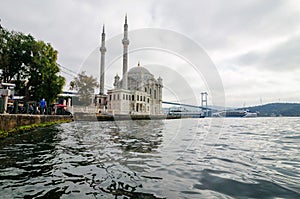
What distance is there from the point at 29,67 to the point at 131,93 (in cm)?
3719

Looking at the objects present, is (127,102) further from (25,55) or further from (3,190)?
(3,190)

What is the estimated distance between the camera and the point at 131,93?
2218 inches

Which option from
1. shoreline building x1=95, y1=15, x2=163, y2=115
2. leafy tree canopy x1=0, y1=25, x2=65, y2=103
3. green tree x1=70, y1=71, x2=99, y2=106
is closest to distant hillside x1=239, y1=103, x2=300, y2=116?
shoreline building x1=95, y1=15, x2=163, y2=115

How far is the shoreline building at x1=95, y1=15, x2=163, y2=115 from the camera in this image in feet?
170

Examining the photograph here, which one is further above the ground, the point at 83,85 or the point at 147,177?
the point at 83,85

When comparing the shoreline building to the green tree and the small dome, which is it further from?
the green tree

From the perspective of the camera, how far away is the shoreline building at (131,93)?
2040 inches

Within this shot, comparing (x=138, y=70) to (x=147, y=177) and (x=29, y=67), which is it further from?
(x=147, y=177)

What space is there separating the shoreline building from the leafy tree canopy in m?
22.8

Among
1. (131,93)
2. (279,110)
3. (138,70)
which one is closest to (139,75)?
(138,70)

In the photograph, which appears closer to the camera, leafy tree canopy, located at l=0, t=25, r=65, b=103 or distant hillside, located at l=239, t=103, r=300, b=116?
leafy tree canopy, located at l=0, t=25, r=65, b=103

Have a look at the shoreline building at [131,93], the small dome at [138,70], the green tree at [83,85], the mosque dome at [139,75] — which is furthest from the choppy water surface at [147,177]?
the small dome at [138,70]

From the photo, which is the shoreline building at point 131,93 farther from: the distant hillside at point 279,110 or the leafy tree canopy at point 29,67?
the distant hillside at point 279,110

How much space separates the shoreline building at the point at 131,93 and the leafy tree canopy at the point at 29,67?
22.8 metres
